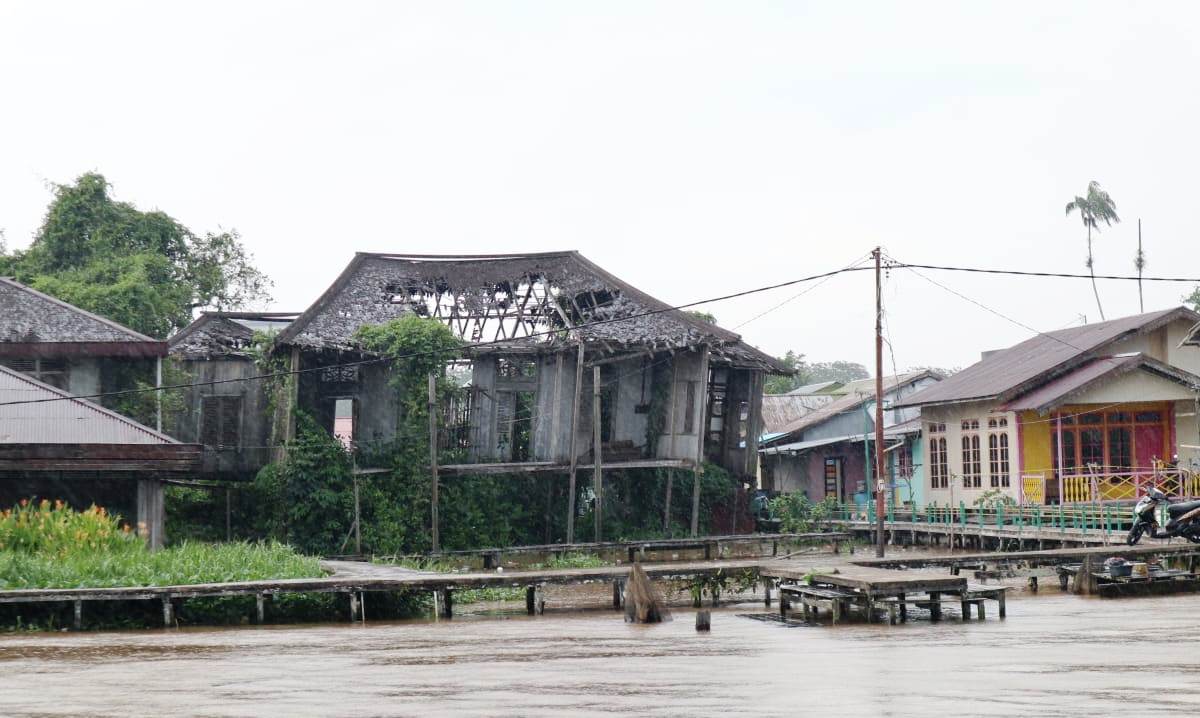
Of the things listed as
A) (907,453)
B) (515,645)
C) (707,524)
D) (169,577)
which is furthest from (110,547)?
(907,453)

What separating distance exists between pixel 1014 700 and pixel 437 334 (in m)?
23.1

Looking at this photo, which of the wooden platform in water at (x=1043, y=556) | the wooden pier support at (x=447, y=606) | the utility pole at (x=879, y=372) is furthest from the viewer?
the utility pole at (x=879, y=372)

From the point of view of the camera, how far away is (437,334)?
1266 inches

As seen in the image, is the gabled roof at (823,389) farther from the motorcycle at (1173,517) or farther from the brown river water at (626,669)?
the brown river water at (626,669)

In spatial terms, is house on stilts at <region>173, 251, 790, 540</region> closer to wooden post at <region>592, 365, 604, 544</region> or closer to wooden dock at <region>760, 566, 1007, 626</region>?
wooden post at <region>592, 365, 604, 544</region>

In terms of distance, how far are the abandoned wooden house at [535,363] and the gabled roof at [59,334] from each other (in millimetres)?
3286

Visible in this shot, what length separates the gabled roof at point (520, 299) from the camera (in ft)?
110

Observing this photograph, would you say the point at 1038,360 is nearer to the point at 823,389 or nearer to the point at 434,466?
the point at 434,466

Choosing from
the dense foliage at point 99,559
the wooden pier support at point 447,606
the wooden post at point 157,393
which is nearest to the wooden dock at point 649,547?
the wooden post at point 157,393

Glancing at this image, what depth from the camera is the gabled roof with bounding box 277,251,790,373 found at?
33.6 meters

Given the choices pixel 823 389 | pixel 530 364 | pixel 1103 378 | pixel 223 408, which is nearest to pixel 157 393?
pixel 223 408

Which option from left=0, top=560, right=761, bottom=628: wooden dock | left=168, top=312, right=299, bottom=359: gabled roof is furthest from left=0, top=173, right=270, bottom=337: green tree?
left=0, top=560, right=761, bottom=628: wooden dock

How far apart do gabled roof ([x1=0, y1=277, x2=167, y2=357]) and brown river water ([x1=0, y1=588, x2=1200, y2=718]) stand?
12.2m

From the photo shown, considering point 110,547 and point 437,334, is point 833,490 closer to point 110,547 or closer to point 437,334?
point 437,334
